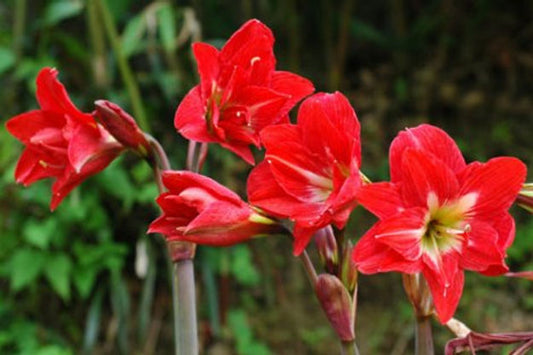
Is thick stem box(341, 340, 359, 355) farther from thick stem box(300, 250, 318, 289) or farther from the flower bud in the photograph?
the flower bud

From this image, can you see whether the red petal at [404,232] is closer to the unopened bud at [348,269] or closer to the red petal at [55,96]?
the unopened bud at [348,269]

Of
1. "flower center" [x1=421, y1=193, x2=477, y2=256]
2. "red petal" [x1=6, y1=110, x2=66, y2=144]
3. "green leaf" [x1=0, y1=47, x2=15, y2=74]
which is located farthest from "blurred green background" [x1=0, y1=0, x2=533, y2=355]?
"flower center" [x1=421, y1=193, x2=477, y2=256]

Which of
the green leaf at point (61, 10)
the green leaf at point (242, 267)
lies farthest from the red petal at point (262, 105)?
the green leaf at point (61, 10)

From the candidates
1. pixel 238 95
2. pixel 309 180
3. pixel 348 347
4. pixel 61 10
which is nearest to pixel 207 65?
pixel 238 95

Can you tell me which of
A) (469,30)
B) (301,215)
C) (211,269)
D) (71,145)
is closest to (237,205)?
(301,215)

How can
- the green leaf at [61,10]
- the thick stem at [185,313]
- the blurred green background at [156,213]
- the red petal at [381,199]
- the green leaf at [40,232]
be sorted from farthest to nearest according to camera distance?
the green leaf at [61,10]
the blurred green background at [156,213]
the green leaf at [40,232]
the thick stem at [185,313]
the red petal at [381,199]

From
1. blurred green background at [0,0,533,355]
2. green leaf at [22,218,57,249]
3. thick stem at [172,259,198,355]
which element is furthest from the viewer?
blurred green background at [0,0,533,355]
